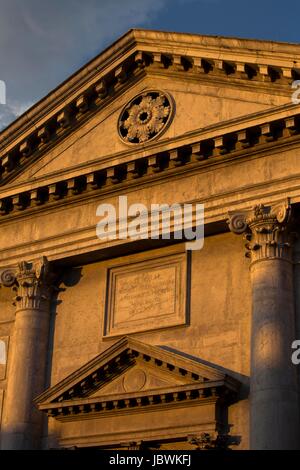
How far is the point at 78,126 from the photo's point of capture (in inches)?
1066

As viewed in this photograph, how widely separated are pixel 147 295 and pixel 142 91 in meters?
5.44

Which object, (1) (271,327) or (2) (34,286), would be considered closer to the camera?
(1) (271,327)

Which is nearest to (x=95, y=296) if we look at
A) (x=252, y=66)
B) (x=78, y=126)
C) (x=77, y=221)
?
(x=77, y=221)

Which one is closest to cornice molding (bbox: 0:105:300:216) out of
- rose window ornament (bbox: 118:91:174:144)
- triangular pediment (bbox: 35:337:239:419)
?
rose window ornament (bbox: 118:91:174:144)

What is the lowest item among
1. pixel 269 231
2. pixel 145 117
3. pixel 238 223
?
pixel 269 231

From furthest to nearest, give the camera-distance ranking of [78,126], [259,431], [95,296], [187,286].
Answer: [78,126] → [95,296] → [187,286] → [259,431]

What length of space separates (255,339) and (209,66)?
23.4ft

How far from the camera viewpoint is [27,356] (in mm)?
25266

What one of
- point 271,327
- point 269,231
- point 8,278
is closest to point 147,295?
point 269,231

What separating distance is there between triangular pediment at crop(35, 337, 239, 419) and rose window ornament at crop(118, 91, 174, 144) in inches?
212

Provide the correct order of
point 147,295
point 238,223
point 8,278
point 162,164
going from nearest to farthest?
point 238,223 → point 147,295 → point 162,164 → point 8,278

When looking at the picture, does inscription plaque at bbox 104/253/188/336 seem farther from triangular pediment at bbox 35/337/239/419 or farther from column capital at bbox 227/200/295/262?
column capital at bbox 227/200/295/262

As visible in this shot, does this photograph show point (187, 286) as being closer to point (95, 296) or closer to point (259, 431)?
point (95, 296)

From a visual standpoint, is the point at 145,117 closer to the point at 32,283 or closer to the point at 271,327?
Answer: the point at 32,283
